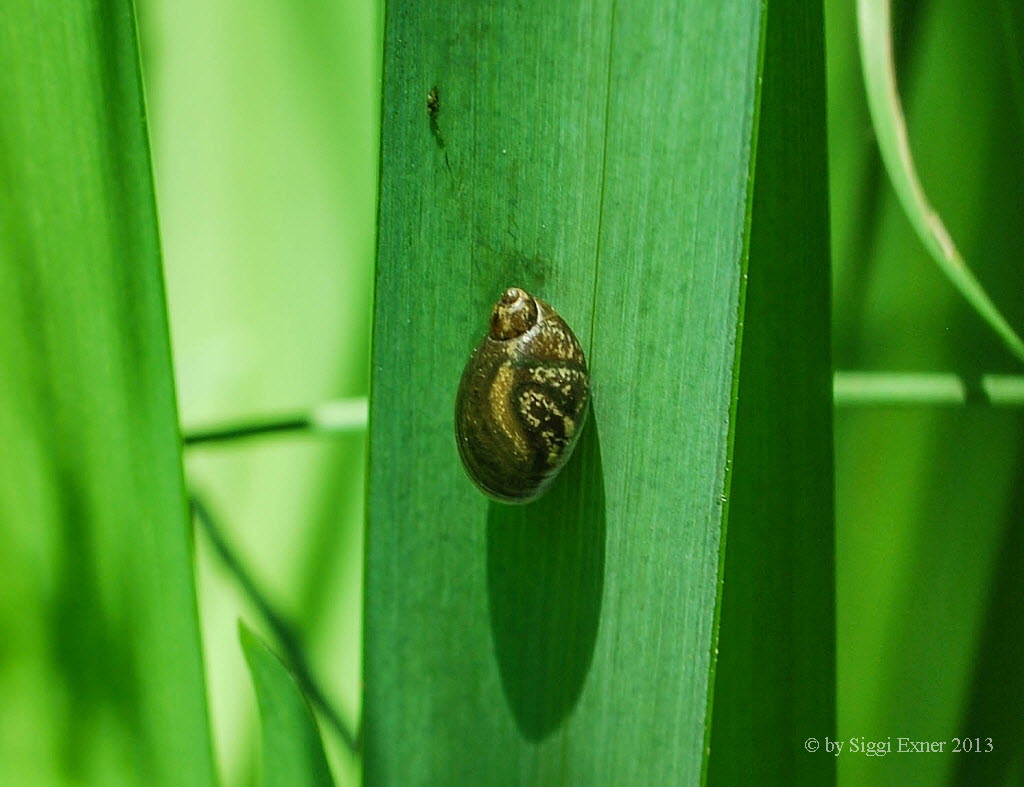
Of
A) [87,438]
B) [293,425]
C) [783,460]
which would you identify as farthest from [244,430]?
[783,460]

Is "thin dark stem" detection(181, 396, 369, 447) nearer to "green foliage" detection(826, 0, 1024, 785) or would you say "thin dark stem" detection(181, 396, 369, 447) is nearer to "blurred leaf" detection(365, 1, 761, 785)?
"blurred leaf" detection(365, 1, 761, 785)

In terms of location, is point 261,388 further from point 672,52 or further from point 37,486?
point 672,52

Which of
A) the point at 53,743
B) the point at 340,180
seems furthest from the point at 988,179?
the point at 53,743

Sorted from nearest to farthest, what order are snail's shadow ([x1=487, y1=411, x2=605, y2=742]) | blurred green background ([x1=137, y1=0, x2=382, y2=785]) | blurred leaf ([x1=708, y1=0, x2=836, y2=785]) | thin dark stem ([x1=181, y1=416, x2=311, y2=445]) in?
blurred leaf ([x1=708, y1=0, x2=836, y2=785]), snail's shadow ([x1=487, y1=411, x2=605, y2=742]), thin dark stem ([x1=181, y1=416, x2=311, y2=445]), blurred green background ([x1=137, y1=0, x2=382, y2=785])

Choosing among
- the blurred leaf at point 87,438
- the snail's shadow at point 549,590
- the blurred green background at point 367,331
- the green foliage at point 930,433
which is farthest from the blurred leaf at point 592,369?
the green foliage at point 930,433

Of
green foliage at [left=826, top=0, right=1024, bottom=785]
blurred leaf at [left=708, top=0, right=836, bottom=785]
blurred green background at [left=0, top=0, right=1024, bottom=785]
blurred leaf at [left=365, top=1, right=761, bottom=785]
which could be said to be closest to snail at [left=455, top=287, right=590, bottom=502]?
blurred leaf at [left=365, top=1, right=761, bottom=785]

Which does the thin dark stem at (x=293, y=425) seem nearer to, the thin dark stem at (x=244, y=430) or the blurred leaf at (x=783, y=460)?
the thin dark stem at (x=244, y=430)
